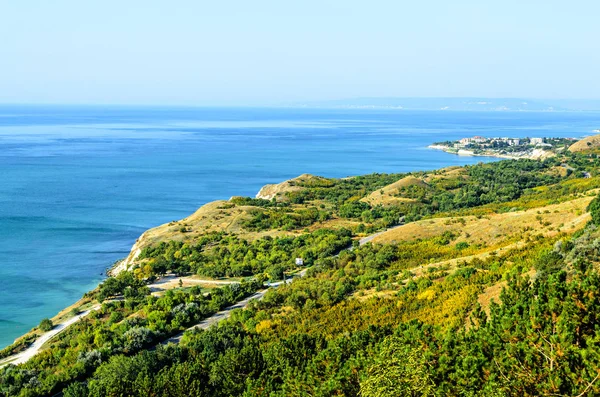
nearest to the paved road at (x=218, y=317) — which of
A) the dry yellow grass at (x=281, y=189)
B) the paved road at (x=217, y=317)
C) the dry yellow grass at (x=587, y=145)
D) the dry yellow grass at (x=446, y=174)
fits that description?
the paved road at (x=217, y=317)

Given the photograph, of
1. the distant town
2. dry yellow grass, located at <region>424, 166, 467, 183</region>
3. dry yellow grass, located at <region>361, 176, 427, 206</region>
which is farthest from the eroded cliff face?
the distant town

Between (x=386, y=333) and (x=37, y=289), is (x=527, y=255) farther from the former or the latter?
Answer: (x=37, y=289)

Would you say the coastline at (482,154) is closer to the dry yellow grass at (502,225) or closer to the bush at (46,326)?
the dry yellow grass at (502,225)

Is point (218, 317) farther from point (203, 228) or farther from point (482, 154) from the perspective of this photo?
point (482, 154)

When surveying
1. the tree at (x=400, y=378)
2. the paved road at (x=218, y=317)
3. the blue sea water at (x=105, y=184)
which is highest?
the tree at (x=400, y=378)

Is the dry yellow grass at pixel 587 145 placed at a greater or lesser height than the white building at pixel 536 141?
greater

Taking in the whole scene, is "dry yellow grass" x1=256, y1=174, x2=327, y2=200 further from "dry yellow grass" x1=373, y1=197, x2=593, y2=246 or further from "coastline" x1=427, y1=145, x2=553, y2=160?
"coastline" x1=427, y1=145, x2=553, y2=160
